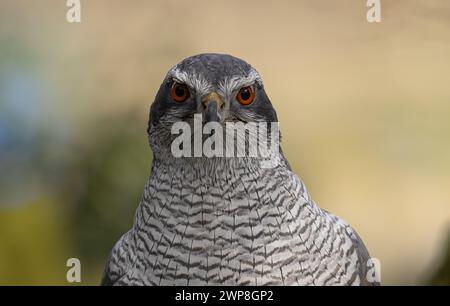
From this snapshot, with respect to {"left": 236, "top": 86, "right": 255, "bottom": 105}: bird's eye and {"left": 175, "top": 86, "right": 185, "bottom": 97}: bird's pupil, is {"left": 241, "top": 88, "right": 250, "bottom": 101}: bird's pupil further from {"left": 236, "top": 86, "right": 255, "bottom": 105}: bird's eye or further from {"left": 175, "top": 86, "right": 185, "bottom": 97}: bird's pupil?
{"left": 175, "top": 86, "right": 185, "bottom": 97}: bird's pupil

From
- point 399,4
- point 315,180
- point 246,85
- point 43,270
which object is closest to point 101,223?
point 43,270

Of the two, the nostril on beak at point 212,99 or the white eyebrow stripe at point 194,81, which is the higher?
the white eyebrow stripe at point 194,81

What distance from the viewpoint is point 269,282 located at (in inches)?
87.0

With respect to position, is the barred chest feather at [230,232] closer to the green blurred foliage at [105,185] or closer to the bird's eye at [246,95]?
the bird's eye at [246,95]

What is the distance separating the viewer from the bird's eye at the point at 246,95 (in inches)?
91.4

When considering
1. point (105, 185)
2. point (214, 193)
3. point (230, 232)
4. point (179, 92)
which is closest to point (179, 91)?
point (179, 92)

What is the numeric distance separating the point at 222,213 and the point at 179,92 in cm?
44

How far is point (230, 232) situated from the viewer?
2.23m

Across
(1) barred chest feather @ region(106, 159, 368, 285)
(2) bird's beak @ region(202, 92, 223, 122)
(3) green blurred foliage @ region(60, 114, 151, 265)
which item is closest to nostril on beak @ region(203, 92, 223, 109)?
(2) bird's beak @ region(202, 92, 223, 122)

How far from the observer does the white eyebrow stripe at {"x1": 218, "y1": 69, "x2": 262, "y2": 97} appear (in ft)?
7.37

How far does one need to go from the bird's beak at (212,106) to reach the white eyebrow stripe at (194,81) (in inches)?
1.0

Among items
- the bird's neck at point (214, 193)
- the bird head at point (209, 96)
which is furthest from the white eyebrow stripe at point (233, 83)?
the bird's neck at point (214, 193)
